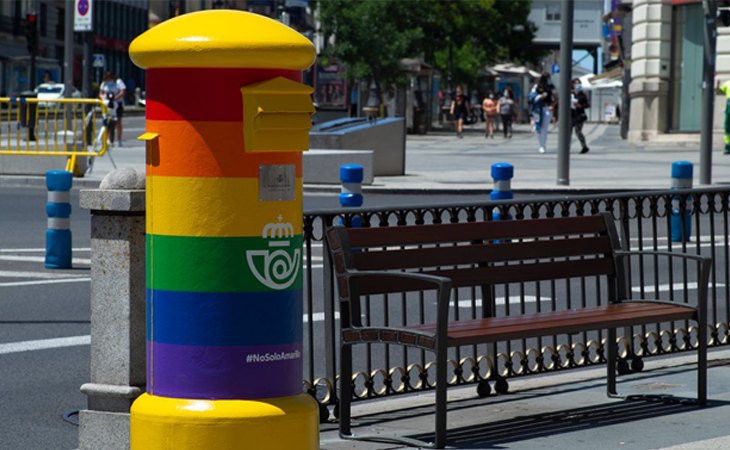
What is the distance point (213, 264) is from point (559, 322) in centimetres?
248

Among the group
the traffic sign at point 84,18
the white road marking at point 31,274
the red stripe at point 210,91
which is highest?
the traffic sign at point 84,18

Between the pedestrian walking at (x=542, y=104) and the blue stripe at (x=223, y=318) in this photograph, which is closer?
the blue stripe at (x=223, y=318)

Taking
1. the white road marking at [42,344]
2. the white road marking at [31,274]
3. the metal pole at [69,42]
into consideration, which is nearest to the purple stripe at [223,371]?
the white road marking at [42,344]

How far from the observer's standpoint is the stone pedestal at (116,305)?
6.13m

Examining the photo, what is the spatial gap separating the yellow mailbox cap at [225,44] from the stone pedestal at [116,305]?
108 centimetres

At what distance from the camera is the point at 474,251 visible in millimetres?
7242

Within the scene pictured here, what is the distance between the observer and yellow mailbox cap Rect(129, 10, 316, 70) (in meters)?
5.02

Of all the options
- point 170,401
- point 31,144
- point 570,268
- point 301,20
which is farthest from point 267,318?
point 301,20

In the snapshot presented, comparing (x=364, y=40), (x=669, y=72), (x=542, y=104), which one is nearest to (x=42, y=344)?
(x=542, y=104)

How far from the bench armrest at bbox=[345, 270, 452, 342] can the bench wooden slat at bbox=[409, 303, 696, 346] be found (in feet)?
0.41

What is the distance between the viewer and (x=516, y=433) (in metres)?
6.85

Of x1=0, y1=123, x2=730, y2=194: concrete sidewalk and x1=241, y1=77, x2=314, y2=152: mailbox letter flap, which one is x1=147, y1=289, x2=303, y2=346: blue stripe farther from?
x1=0, y1=123, x2=730, y2=194: concrete sidewalk

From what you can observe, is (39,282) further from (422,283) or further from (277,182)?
(277,182)

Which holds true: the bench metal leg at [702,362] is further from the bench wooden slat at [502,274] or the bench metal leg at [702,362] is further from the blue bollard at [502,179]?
the blue bollard at [502,179]
